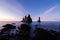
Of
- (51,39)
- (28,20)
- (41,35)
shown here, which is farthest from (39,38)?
(28,20)

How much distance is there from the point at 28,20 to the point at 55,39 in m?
129

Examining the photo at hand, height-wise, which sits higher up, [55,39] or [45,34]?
[45,34]

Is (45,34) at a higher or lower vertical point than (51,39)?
higher

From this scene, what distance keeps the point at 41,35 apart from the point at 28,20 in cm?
12859

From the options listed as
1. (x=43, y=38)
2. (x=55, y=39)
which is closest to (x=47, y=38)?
(x=43, y=38)

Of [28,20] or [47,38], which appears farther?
[28,20]

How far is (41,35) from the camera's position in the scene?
69.6ft

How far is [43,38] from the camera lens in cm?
2064

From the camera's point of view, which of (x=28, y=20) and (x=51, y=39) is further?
(x=28, y=20)

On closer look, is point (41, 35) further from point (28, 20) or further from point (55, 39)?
point (28, 20)

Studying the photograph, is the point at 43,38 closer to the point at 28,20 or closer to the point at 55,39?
the point at 55,39

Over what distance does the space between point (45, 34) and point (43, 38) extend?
143 centimetres

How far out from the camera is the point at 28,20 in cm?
14962

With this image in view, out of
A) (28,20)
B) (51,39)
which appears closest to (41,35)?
(51,39)
